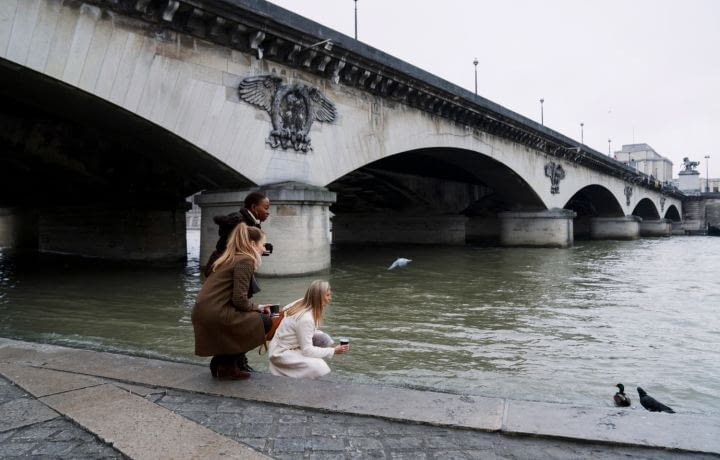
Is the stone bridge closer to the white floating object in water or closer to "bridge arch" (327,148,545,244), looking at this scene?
"bridge arch" (327,148,545,244)

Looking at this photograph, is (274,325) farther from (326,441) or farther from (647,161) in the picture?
(647,161)

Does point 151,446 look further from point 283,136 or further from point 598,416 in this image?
point 283,136

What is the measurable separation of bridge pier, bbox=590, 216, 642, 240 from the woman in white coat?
46.3 m

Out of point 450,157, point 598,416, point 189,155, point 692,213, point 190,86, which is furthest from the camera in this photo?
point 692,213

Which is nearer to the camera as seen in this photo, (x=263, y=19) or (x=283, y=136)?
(x=263, y=19)

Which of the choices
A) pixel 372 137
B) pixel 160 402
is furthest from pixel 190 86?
pixel 160 402

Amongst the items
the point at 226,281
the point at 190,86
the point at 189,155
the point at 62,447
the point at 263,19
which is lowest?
the point at 62,447

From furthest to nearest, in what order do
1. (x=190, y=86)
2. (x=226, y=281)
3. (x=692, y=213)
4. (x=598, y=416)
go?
(x=692, y=213) → (x=190, y=86) → (x=226, y=281) → (x=598, y=416)

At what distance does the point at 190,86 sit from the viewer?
37.2ft

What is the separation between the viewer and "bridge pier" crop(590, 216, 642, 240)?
148 ft

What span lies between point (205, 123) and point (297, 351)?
27.8ft

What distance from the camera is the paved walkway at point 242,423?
3.05 m

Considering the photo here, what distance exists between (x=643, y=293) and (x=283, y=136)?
30.6ft

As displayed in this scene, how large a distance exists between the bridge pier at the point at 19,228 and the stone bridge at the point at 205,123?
4162 millimetres
